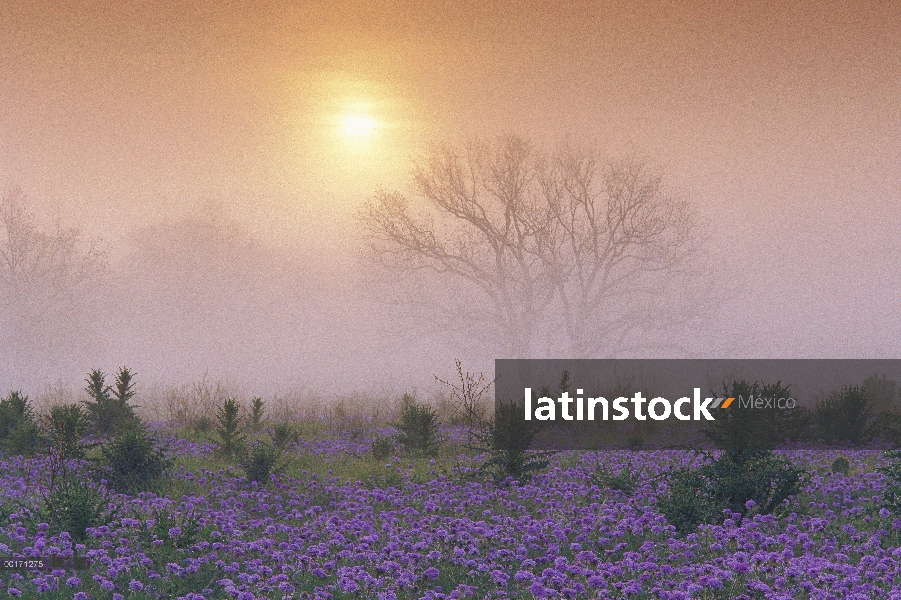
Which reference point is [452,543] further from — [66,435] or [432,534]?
[66,435]

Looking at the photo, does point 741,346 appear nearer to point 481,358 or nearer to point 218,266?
point 481,358

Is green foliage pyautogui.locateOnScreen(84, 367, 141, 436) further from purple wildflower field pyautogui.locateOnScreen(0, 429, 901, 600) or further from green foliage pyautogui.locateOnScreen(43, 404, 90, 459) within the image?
purple wildflower field pyautogui.locateOnScreen(0, 429, 901, 600)

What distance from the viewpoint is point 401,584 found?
230 inches

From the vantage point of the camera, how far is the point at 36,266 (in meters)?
34.2

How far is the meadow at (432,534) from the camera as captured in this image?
5.84 meters

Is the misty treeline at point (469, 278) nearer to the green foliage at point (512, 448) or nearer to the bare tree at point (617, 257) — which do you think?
the bare tree at point (617, 257)

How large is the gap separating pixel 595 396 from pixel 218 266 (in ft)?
104

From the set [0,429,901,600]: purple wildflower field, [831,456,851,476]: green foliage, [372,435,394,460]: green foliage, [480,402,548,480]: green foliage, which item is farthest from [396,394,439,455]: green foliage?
[831,456,851,476]: green foliage

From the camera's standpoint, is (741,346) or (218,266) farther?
(218,266)

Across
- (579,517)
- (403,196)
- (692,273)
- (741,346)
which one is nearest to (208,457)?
(579,517)

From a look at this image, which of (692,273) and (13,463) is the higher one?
(692,273)

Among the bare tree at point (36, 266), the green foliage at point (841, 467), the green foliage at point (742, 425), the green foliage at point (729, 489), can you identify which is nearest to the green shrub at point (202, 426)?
the green foliage at point (729, 489)

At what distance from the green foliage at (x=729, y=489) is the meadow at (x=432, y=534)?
11 centimetres

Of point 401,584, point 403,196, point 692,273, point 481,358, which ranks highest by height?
point 403,196
